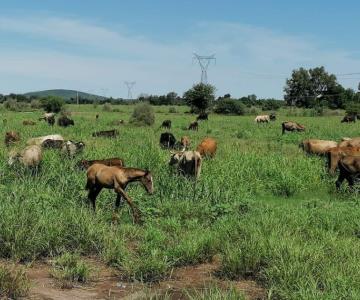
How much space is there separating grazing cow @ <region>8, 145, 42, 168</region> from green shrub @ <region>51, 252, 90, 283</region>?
6.74m

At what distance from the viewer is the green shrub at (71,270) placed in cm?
628

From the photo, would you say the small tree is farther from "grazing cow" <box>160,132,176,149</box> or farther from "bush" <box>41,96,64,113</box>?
"grazing cow" <box>160,132,176,149</box>

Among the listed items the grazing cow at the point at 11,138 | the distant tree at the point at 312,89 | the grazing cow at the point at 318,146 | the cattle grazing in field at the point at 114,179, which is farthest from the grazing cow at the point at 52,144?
the distant tree at the point at 312,89

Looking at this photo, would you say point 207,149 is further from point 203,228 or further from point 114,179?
point 203,228

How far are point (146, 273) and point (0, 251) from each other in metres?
2.08

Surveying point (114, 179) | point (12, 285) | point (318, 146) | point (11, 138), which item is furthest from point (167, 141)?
point (12, 285)

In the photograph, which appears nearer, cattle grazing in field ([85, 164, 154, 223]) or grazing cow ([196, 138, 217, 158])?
cattle grazing in field ([85, 164, 154, 223])

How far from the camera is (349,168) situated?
13.1 meters

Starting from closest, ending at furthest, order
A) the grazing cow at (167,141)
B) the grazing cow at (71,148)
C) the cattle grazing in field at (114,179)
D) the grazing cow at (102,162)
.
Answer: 1. the cattle grazing in field at (114,179)
2. the grazing cow at (102,162)
3. the grazing cow at (71,148)
4. the grazing cow at (167,141)

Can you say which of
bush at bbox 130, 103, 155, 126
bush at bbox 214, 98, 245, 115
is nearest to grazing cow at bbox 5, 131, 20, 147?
bush at bbox 130, 103, 155, 126

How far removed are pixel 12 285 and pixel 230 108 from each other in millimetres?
58205

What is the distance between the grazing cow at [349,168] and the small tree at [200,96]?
49040 mm

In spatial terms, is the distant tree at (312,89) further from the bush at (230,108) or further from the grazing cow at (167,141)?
the grazing cow at (167,141)

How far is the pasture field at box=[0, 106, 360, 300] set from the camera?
6.24 meters
